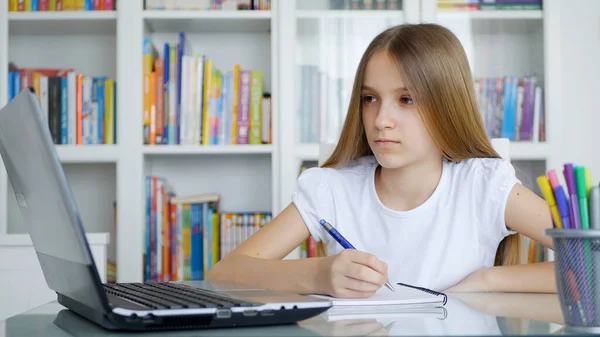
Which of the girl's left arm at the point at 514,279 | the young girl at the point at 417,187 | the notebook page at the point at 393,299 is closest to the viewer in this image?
the notebook page at the point at 393,299

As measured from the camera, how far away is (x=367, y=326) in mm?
668

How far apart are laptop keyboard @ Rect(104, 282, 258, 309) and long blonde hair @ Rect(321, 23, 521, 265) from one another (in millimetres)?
618

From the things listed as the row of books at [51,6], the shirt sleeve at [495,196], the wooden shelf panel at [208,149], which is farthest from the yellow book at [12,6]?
the shirt sleeve at [495,196]

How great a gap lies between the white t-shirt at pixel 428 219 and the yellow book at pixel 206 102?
3.27ft

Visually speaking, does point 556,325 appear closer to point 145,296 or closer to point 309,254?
point 145,296

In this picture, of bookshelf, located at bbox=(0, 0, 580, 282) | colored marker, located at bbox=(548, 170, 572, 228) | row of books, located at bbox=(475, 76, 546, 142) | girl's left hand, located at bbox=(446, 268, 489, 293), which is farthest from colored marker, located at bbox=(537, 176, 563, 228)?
row of books, located at bbox=(475, 76, 546, 142)

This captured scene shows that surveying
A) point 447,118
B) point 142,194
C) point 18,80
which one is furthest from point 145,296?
point 18,80

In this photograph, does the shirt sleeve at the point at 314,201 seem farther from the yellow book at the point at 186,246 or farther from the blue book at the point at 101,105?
the blue book at the point at 101,105

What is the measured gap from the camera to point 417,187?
1.46 m

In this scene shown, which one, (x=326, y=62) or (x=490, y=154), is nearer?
(x=490, y=154)

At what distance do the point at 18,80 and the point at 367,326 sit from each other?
2119 mm

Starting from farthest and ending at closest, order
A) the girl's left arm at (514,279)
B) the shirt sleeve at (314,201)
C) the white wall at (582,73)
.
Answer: the white wall at (582,73) < the shirt sleeve at (314,201) < the girl's left arm at (514,279)

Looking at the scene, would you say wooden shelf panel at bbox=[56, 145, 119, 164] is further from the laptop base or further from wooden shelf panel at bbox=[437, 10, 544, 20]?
the laptop base

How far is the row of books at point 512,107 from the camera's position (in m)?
2.46
